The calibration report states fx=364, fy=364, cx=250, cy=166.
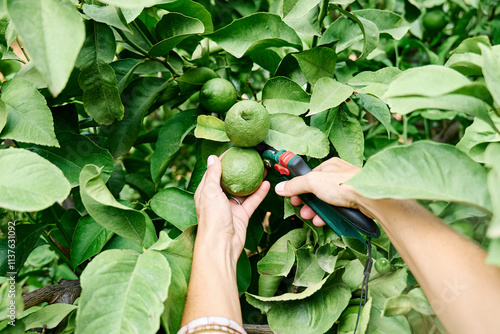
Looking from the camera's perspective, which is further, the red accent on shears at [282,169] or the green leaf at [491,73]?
the red accent on shears at [282,169]

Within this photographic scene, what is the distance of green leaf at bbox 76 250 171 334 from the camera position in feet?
1.51

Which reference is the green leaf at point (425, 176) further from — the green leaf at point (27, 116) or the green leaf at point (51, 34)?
the green leaf at point (27, 116)

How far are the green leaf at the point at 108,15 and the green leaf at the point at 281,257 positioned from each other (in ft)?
1.66

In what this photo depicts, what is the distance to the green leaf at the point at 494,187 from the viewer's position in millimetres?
323

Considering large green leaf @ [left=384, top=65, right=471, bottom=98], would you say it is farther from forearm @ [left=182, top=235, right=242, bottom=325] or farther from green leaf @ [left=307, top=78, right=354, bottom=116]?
forearm @ [left=182, top=235, right=242, bottom=325]

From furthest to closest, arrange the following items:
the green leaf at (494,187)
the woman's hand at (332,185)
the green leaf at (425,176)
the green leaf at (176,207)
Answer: the green leaf at (176,207) < the woman's hand at (332,185) < the green leaf at (425,176) < the green leaf at (494,187)

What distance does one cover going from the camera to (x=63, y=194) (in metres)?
0.48

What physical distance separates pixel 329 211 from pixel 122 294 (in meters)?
0.40

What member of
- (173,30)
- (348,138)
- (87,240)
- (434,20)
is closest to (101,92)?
(173,30)

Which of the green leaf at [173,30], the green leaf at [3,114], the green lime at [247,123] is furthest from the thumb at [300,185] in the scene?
the green leaf at [3,114]

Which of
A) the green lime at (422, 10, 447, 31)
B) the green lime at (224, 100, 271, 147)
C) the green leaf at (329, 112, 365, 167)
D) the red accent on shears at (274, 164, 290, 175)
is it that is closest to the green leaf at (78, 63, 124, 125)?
the green lime at (224, 100, 271, 147)

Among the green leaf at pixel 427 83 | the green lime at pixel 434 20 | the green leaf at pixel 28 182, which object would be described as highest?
the green leaf at pixel 427 83

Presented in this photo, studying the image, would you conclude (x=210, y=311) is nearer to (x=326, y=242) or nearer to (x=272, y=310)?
(x=272, y=310)

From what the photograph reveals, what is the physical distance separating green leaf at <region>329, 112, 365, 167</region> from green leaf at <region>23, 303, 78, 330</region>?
573 mm
